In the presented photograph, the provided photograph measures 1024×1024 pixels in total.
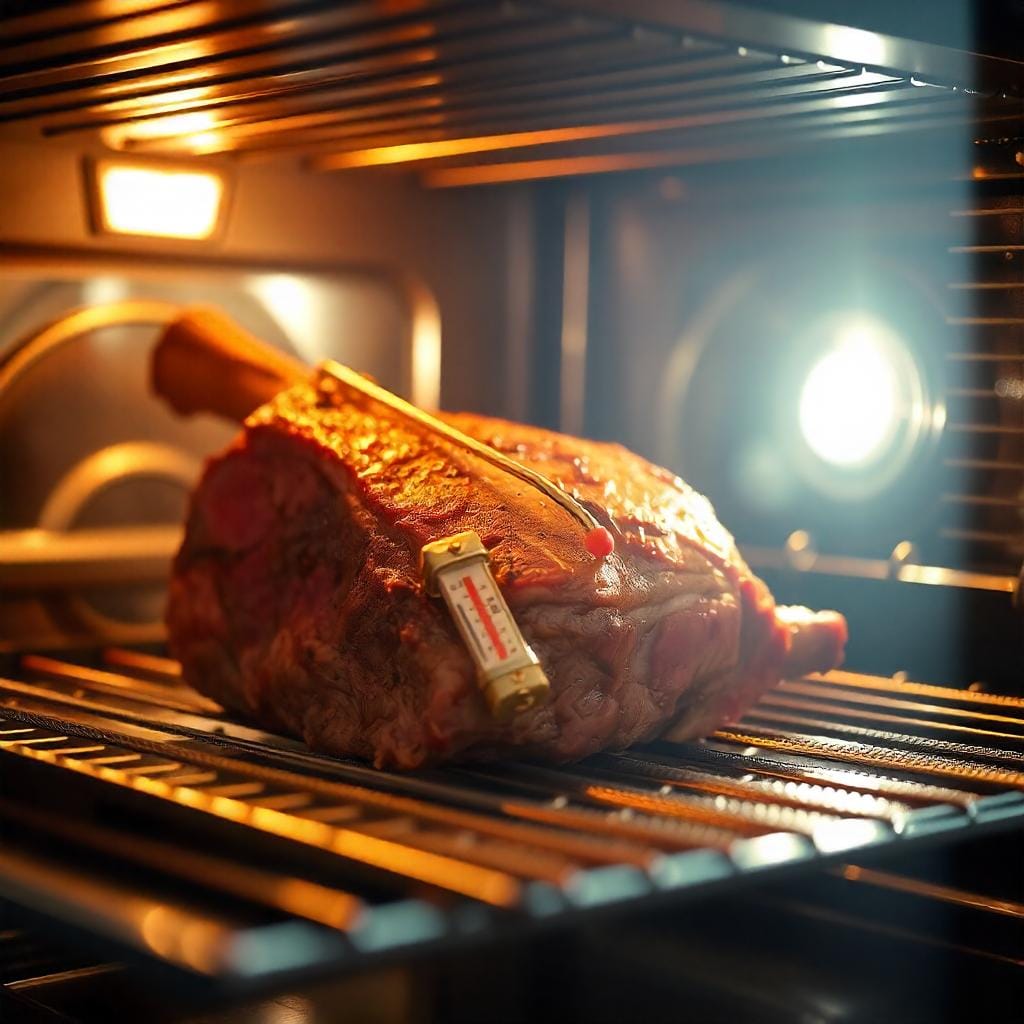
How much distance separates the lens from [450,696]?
143cm

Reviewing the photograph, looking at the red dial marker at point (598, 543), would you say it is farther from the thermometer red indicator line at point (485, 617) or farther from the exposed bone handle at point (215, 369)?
the exposed bone handle at point (215, 369)

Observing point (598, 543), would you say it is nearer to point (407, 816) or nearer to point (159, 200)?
point (407, 816)

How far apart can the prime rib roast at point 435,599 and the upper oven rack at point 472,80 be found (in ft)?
1.05

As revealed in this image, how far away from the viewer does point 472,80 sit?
1511 mm

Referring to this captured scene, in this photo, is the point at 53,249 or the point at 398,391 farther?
the point at 398,391

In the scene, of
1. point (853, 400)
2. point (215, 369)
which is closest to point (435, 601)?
point (215, 369)

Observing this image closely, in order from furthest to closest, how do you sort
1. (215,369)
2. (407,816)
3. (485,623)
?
(215,369), (485,623), (407,816)

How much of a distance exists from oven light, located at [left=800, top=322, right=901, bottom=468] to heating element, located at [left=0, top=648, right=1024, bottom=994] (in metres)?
0.28

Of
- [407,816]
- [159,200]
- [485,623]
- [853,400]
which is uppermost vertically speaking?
[159,200]

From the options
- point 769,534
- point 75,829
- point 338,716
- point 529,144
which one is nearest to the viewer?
point 338,716

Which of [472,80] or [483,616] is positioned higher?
[472,80]

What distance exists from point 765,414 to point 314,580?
70cm

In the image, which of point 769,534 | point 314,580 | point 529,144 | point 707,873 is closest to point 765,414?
point 769,534

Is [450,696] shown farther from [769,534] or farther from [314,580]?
[769,534]
